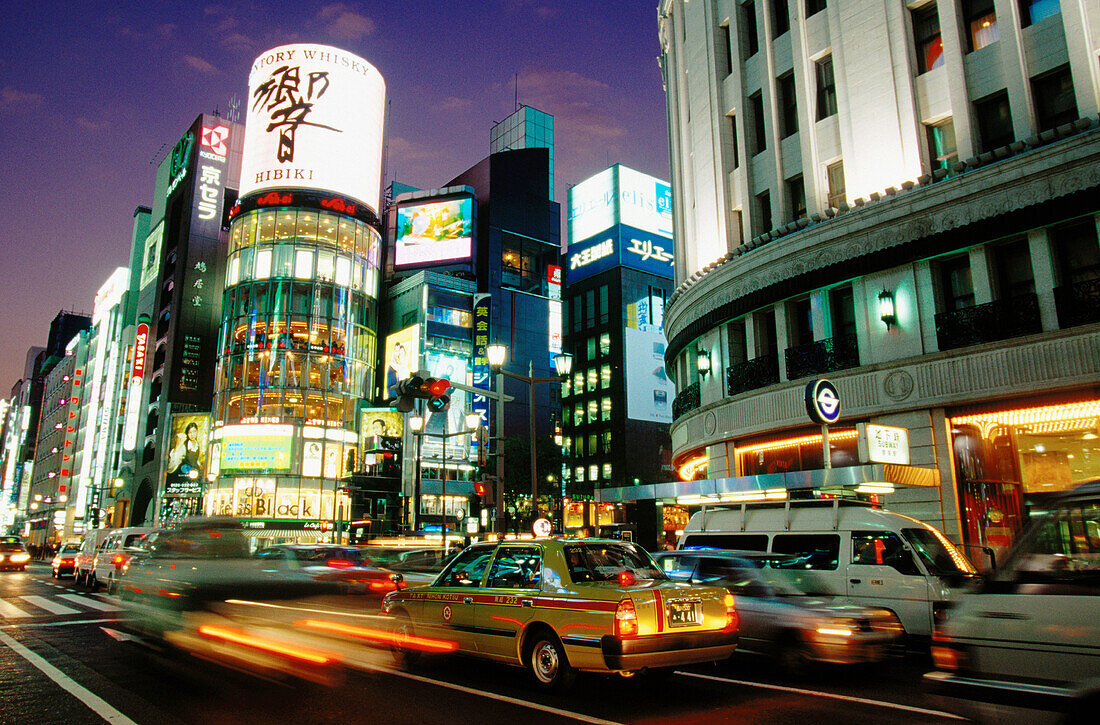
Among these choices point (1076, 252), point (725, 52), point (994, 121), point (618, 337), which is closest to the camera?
point (1076, 252)

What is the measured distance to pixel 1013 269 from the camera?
55.5 feet

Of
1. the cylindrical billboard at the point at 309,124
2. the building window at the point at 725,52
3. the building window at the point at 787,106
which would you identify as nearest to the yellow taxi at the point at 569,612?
the building window at the point at 787,106

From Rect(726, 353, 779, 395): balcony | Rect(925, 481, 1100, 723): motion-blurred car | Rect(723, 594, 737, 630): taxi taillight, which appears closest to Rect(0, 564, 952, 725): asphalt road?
Rect(723, 594, 737, 630): taxi taillight

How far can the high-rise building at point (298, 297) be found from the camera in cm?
5684

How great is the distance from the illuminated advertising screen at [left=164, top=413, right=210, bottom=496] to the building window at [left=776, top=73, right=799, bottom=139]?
2123 inches

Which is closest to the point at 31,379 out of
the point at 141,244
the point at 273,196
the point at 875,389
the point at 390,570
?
the point at 141,244

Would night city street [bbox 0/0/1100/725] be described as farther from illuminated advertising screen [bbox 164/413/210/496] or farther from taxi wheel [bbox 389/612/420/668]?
illuminated advertising screen [bbox 164/413/210/496]

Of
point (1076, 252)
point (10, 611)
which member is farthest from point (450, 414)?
point (1076, 252)

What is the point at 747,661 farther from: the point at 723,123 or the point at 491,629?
the point at 723,123

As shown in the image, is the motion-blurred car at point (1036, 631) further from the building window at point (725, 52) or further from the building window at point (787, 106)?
the building window at point (725, 52)

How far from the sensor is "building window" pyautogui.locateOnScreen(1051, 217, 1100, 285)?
1559cm

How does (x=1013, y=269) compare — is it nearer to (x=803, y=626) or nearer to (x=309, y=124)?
(x=803, y=626)

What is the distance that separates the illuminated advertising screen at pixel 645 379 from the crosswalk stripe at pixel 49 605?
68314 mm

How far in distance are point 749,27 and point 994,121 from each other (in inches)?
401
